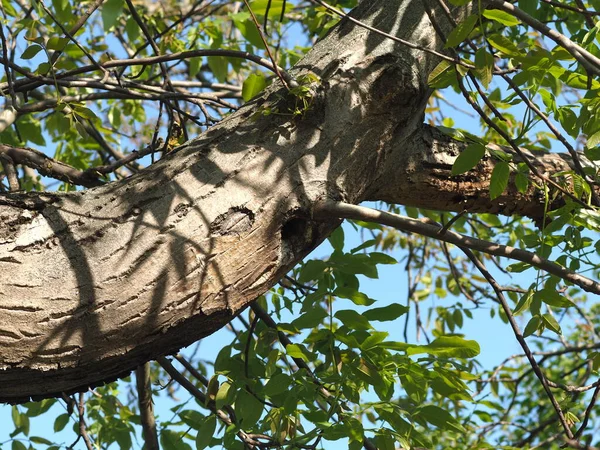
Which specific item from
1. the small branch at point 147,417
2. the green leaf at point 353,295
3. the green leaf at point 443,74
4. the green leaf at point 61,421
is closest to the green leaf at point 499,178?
the green leaf at point 443,74

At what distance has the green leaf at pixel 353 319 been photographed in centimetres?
193

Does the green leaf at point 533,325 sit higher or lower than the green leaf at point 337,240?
lower

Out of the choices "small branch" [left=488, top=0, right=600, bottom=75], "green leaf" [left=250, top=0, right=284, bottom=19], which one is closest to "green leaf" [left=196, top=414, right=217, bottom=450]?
"green leaf" [left=250, top=0, right=284, bottom=19]

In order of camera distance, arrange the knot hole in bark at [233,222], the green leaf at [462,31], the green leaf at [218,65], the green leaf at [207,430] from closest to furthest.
Answer: the green leaf at [462,31]
the knot hole in bark at [233,222]
the green leaf at [207,430]
the green leaf at [218,65]

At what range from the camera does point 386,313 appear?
76.2 inches

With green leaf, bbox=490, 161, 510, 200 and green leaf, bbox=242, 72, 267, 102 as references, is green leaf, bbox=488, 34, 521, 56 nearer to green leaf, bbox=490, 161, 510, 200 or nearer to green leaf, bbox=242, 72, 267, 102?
green leaf, bbox=490, 161, 510, 200

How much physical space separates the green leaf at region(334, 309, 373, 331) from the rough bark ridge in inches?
11.8

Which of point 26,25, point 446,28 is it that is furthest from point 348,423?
point 26,25

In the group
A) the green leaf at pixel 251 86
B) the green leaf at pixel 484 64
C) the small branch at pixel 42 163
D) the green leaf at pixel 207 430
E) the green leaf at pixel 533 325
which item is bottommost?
the green leaf at pixel 533 325

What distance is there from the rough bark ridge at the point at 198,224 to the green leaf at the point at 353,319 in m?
0.30

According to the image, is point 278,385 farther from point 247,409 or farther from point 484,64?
point 484,64

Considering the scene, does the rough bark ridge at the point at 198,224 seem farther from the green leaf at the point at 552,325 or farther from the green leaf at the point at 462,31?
the green leaf at the point at 552,325

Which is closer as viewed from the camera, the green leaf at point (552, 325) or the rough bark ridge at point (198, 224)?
the rough bark ridge at point (198, 224)

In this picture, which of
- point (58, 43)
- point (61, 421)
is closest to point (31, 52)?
point (58, 43)
